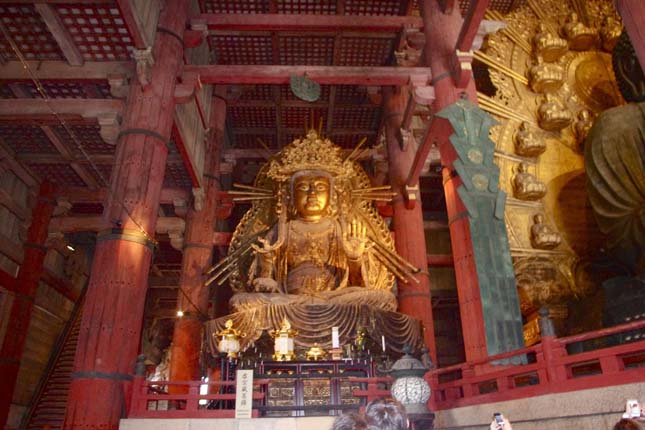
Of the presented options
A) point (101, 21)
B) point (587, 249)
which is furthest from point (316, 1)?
point (587, 249)

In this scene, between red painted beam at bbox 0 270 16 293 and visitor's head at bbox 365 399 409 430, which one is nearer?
visitor's head at bbox 365 399 409 430

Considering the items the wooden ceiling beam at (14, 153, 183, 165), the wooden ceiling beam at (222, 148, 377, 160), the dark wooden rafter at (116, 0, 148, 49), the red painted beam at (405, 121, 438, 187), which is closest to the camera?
the dark wooden rafter at (116, 0, 148, 49)

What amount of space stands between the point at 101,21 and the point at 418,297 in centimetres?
619

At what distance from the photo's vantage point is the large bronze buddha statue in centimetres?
790

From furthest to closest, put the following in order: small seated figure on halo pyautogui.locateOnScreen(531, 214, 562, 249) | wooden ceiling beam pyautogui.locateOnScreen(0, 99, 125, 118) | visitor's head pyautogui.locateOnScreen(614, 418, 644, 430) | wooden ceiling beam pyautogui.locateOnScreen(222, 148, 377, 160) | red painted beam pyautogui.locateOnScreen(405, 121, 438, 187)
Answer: wooden ceiling beam pyautogui.locateOnScreen(222, 148, 377, 160)
small seated figure on halo pyautogui.locateOnScreen(531, 214, 562, 249)
red painted beam pyautogui.locateOnScreen(405, 121, 438, 187)
wooden ceiling beam pyautogui.locateOnScreen(0, 99, 125, 118)
visitor's head pyautogui.locateOnScreen(614, 418, 644, 430)

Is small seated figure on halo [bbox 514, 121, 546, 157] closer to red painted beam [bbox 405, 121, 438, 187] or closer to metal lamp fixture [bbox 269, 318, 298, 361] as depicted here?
red painted beam [bbox 405, 121, 438, 187]

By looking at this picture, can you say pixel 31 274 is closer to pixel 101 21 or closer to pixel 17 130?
pixel 17 130

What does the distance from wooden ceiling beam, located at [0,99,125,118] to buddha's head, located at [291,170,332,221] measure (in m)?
3.11

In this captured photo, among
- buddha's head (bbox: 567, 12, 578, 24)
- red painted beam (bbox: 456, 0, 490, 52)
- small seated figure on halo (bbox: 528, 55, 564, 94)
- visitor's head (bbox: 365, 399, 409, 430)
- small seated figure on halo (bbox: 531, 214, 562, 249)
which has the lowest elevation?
visitor's head (bbox: 365, 399, 409, 430)

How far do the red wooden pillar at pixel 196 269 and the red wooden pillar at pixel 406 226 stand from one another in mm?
3384

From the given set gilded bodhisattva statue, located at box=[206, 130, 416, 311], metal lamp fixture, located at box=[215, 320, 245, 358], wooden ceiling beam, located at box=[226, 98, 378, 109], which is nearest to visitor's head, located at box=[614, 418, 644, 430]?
metal lamp fixture, located at box=[215, 320, 245, 358]

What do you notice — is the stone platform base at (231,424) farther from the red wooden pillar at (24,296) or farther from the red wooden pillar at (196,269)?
the red wooden pillar at (24,296)

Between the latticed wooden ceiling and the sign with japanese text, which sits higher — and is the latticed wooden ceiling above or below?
above

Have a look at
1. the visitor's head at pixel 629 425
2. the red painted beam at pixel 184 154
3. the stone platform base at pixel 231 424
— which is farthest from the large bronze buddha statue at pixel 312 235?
the visitor's head at pixel 629 425
